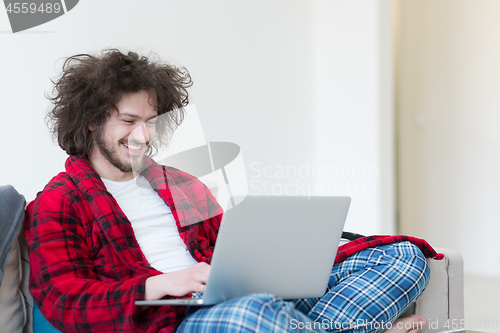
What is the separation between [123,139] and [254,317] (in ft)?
2.11

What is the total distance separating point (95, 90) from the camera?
1354mm

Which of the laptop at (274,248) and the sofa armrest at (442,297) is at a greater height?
the laptop at (274,248)

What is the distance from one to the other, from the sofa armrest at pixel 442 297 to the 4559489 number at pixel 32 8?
148 centimetres

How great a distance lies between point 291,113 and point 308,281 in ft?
5.79

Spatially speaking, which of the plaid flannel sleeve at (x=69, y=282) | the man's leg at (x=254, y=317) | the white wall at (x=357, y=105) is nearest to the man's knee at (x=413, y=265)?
the man's leg at (x=254, y=317)

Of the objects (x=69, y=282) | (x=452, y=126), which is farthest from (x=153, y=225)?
(x=452, y=126)

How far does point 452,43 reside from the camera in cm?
281

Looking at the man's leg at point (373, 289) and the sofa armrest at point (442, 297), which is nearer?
the man's leg at point (373, 289)

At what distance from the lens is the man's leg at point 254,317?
89cm

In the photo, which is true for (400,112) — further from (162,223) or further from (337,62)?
(162,223)

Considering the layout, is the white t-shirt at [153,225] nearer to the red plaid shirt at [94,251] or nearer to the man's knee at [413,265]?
the red plaid shirt at [94,251]

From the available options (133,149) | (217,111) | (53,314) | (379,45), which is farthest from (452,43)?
(53,314)

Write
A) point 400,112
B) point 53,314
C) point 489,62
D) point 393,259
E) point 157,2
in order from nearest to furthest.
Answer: point 53,314, point 393,259, point 157,2, point 489,62, point 400,112

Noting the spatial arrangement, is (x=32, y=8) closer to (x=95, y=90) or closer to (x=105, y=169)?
(x=95, y=90)
